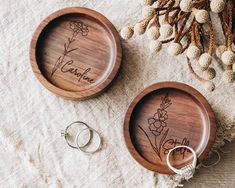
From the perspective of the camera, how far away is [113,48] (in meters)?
0.90

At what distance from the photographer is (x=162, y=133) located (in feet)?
2.87

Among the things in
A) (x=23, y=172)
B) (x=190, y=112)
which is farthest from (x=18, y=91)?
(x=190, y=112)

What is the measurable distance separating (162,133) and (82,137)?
154 mm

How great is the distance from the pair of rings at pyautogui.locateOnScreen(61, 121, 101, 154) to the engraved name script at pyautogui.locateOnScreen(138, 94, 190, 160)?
0.09 metres

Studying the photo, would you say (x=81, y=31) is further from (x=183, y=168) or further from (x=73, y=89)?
(x=183, y=168)

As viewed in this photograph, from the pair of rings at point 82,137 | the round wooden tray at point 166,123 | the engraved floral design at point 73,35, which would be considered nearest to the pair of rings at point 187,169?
the round wooden tray at point 166,123

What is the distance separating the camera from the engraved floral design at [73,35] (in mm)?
909

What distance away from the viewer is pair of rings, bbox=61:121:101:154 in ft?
2.96

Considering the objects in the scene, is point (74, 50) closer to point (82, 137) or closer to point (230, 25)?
point (82, 137)

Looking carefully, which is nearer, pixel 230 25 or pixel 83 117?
pixel 230 25

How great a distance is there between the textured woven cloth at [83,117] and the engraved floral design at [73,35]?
48 millimetres

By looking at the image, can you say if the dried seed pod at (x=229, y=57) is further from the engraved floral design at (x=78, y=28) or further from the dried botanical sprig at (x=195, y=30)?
the engraved floral design at (x=78, y=28)

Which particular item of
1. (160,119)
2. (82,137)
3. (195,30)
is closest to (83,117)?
(82,137)

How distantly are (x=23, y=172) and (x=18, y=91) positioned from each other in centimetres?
16
